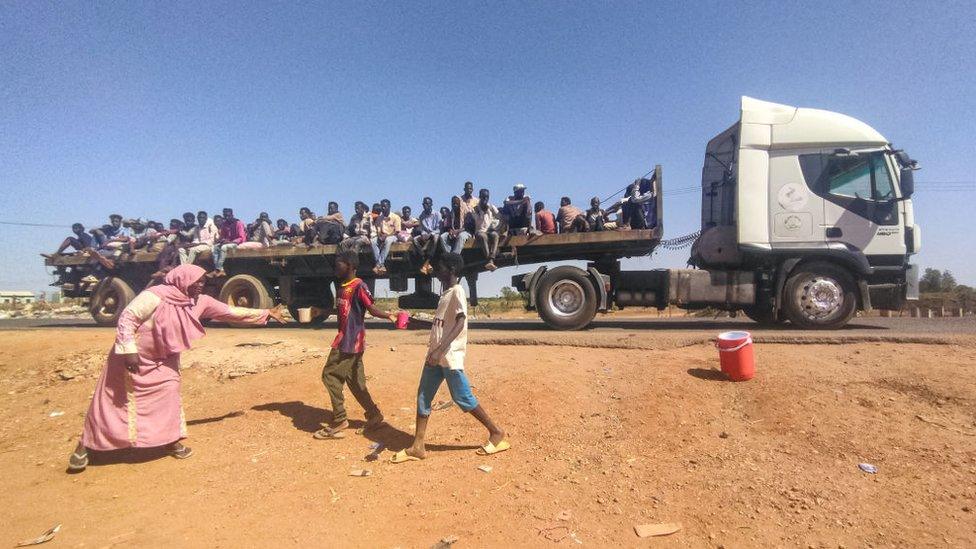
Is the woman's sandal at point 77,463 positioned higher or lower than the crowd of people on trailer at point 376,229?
lower

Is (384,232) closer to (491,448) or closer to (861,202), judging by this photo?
(491,448)

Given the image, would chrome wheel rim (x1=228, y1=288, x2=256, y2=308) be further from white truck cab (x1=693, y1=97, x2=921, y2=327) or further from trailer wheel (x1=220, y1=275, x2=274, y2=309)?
white truck cab (x1=693, y1=97, x2=921, y2=327)

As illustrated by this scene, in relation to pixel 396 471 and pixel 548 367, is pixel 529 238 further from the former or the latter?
pixel 396 471

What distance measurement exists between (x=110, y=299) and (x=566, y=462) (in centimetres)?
1305

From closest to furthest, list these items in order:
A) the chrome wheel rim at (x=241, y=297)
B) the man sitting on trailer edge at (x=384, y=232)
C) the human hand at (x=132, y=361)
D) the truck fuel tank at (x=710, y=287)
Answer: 1. the human hand at (x=132, y=361)
2. the truck fuel tank at (x=710, y=287)
3. the man sitting on trailer edge at (x=384, y=232)
4. the chrome wheel rim at (x=241, y=297)

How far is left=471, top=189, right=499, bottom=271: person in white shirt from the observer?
9141mm

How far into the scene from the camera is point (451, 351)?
388cm

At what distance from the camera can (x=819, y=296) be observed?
789cm

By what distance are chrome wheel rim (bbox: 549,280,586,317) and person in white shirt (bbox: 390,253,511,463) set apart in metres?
5.07

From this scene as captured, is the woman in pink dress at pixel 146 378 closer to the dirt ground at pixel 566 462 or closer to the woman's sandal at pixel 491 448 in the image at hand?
the dirt ground at pixel 566 462

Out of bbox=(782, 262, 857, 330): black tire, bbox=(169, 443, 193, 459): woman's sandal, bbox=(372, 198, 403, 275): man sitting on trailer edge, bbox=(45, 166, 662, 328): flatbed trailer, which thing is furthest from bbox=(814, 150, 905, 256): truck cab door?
bbox=(169, 443, 193, 459): woman's sandal

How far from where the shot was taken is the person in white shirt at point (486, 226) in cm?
914

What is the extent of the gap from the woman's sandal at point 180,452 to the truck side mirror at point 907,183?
958 cm

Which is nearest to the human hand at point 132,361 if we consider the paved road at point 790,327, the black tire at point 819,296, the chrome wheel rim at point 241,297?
the paved road at point 790,327
